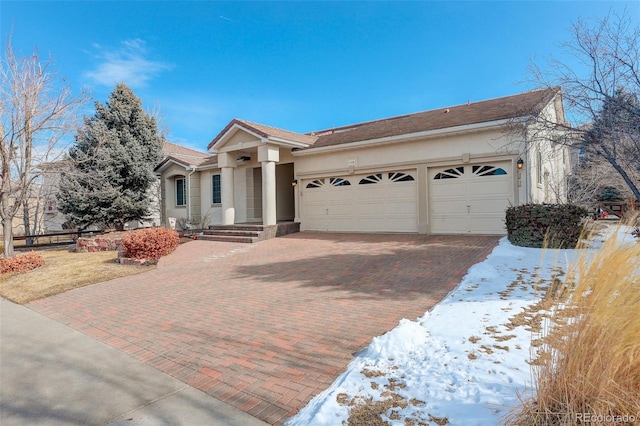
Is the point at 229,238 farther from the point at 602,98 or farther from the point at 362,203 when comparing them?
the point at 602,98

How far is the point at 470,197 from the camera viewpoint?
12.2m

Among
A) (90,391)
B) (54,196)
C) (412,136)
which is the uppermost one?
(412,136)

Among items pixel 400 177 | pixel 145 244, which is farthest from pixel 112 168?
pixel 400 177

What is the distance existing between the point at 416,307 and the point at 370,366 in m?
2.05

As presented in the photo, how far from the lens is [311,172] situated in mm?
15883

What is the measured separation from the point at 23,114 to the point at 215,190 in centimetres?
870

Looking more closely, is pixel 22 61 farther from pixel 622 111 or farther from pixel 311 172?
pixel 622 111

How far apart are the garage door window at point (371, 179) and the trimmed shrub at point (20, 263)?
11770 mm

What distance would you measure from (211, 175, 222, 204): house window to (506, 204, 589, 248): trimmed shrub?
46.6 ft

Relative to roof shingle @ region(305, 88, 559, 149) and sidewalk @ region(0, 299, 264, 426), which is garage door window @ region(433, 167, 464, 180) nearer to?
roof shingle @ region(305, 88, 559, 149)

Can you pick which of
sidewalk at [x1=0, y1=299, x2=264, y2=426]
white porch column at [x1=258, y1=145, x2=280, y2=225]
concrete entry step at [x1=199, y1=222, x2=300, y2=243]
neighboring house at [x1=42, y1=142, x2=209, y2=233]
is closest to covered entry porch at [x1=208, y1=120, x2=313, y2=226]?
white porch column at [x1=258, y1=145, x2=280, y2=225]

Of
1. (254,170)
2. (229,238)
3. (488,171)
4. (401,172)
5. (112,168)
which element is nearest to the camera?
(488,171)

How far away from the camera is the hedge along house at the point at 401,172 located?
1154cm

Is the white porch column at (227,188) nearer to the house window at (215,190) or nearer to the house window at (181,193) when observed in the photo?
the house window at (215,190)
